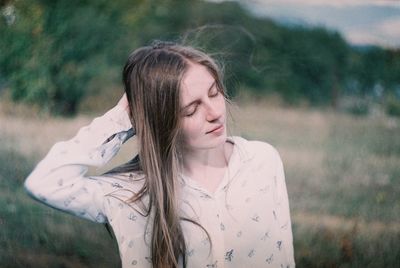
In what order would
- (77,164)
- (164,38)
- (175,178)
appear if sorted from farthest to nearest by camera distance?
(164,38) < (175,178) < (77,164)

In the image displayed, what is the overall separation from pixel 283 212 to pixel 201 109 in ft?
1.20

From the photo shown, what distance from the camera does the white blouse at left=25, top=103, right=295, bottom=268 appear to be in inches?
63.9

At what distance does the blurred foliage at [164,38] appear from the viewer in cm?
192

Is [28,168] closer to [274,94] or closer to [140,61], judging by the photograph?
[140,61]

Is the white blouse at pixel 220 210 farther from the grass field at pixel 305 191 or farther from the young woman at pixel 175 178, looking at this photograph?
the grass field at pixel 305 191

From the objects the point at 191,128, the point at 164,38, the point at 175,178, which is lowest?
the point at 175,178

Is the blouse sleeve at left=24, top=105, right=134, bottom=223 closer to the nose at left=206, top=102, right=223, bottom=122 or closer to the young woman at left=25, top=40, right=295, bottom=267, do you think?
the young woman at left=25, top=40, right=295, bottom=267

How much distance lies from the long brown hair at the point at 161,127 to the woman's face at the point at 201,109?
2cm

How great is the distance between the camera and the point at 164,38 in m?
1.91

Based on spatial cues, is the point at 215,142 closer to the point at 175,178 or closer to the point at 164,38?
the point at 175,178

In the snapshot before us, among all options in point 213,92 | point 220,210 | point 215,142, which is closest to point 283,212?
point 220,210

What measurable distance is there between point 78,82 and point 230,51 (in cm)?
45

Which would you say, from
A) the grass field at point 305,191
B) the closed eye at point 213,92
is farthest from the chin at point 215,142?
the grass field at point 305,191

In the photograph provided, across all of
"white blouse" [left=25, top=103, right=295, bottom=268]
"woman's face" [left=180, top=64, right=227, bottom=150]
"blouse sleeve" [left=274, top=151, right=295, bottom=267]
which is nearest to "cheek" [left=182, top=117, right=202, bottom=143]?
"woman's face" [left=180, top=64, right=227, bottom=150]
